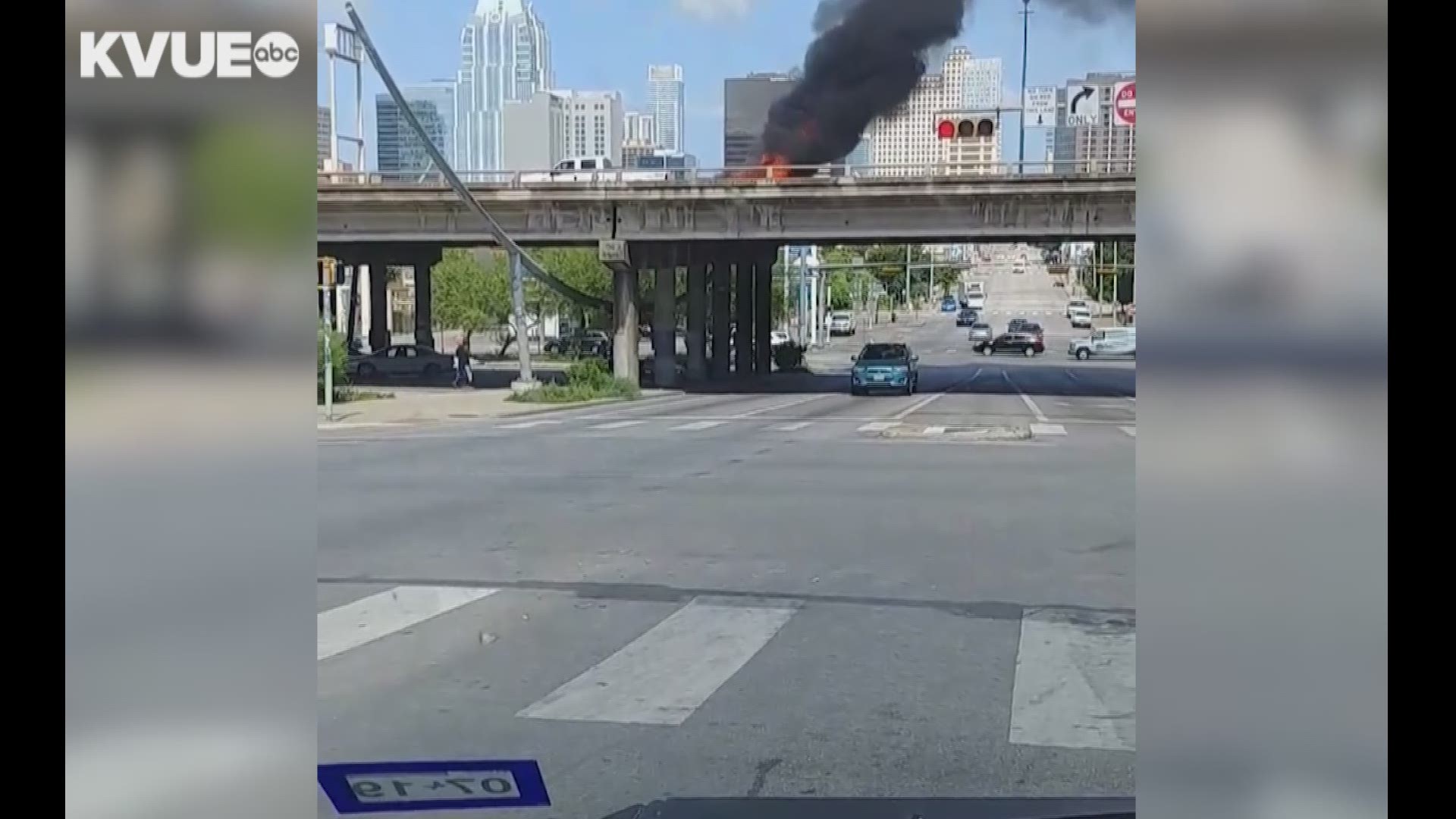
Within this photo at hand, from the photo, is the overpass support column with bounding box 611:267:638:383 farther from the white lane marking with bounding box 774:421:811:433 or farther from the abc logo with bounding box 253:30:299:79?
the abc logo with bounding box 253:30:299:79

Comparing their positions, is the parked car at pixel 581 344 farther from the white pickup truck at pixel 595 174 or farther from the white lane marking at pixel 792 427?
the white lane marking at pixel 792 427

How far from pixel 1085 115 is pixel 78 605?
27.6 ft

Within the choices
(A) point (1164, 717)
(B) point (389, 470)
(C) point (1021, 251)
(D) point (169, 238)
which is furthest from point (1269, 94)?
(C) point (1021, 251)

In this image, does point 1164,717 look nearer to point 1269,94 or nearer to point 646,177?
point 1269,94

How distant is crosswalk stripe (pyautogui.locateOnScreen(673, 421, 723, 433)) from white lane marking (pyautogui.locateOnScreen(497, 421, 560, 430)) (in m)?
2.16

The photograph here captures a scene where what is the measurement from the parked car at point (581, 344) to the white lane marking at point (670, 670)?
28.4m

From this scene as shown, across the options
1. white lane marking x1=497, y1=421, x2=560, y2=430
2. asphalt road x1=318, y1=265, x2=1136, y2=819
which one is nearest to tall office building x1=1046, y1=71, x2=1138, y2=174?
asphalt road x1=318, y1=265, x2=1136, y2=819

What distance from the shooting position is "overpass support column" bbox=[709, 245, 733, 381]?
37.2 meters

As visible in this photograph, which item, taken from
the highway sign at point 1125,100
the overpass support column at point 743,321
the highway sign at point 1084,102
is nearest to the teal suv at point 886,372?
the overpass support column at point 743,321

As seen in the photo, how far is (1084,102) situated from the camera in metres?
8.99

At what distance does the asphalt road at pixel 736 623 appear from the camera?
483cm

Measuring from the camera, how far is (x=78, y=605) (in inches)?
128

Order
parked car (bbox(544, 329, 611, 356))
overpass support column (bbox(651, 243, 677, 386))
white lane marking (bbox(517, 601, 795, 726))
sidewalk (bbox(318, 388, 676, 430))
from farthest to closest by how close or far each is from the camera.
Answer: parked car (bbox(544, 329, 611, 356))
overpass support column (bbox(651, 243, 677, 386))
sidewalk (bbox(318, 388, 676, 430))
white lane marking (bbox(517, 601, 795, 726))

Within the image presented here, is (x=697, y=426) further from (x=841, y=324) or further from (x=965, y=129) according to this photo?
(x=841, y=324)
